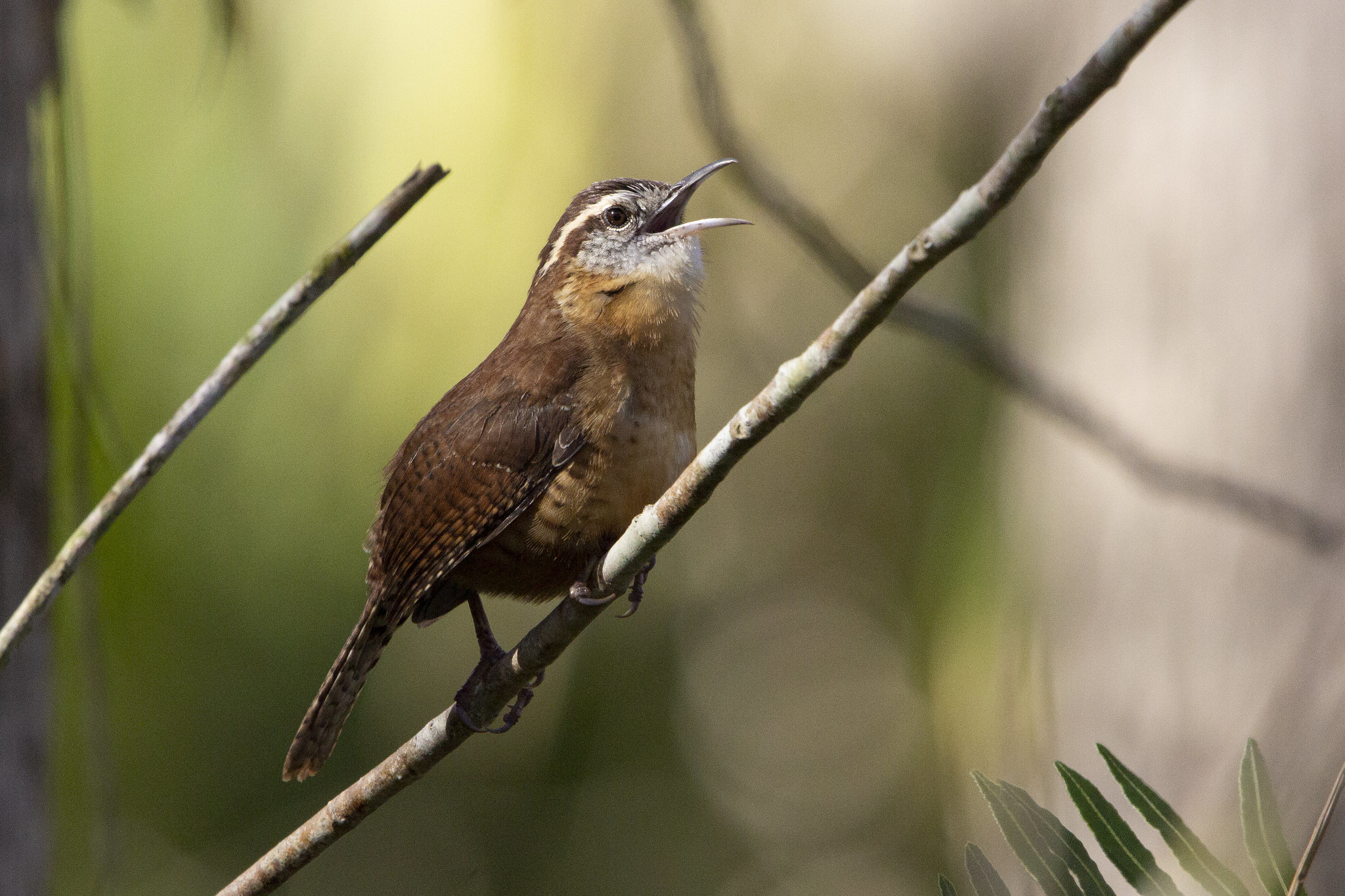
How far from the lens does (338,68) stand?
23.4ft

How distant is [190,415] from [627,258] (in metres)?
1.28

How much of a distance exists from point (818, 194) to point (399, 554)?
698 cm

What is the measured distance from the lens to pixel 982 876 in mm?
1320

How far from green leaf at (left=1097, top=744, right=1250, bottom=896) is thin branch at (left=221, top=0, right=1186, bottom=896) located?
1.77 ft

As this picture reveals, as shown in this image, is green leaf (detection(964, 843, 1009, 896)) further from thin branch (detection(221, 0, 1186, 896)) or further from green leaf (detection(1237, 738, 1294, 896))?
thin branch (detection(221, 0, 1186, 896))

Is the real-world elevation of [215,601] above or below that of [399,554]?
below

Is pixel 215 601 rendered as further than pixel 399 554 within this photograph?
Yes

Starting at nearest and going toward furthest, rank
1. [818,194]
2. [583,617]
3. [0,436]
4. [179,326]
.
→ [583,617] → [0,436] → [179,326] → [818,194]

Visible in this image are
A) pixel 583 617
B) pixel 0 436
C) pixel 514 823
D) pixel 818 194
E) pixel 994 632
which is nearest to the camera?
pixel 583 617

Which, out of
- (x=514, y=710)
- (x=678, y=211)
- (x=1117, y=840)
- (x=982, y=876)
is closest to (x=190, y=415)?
(x=514, y=710)

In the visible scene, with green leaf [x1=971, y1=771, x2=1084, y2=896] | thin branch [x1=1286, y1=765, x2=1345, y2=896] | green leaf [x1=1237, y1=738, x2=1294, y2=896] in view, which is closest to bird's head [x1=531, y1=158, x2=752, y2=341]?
green leaf [x1=971, y1=771, x2=1084, y2=896]

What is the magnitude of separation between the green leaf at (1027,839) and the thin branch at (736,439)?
1.61 ft

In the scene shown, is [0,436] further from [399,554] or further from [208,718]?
[208,718]

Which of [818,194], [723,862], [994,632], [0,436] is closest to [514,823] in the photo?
[723,862]
